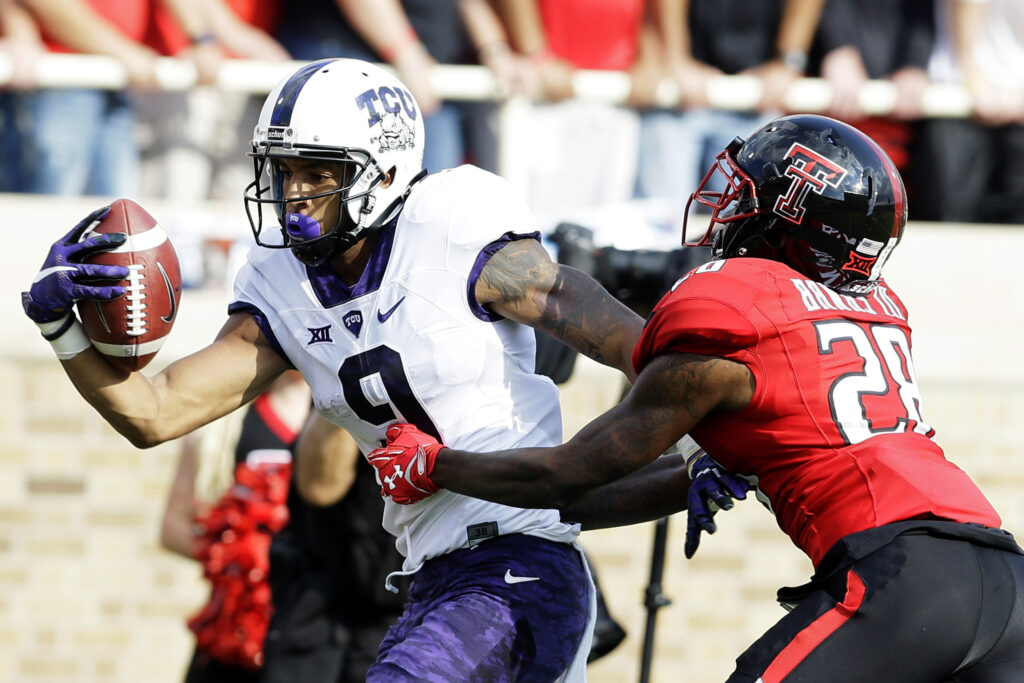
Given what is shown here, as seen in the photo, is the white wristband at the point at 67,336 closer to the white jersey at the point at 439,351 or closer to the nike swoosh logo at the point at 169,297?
the nike swoosh logo at the point at 169,297

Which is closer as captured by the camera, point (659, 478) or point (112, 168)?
point (659, 478)

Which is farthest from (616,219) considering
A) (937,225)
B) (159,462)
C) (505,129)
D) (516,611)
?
(516,611)

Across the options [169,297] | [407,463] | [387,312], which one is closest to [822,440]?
[407,463]

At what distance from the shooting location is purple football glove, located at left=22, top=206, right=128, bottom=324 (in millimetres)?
3406

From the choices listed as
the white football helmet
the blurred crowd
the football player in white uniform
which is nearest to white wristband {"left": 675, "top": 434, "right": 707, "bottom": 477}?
the football player in white uniform

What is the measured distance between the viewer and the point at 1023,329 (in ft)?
22.9

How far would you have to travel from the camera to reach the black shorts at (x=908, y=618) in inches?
117

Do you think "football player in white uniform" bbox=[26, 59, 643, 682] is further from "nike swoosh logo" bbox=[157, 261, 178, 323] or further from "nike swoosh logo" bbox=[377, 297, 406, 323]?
"nike swoosh logo" bbox=[157, 261, 178, 323]

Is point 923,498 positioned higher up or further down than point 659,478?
higher up

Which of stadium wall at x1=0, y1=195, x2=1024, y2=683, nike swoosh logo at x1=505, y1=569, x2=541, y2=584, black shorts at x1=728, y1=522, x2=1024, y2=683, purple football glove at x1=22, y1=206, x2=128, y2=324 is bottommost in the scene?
stadium wall at x1=0, y1=195, x2=1024, y2=683

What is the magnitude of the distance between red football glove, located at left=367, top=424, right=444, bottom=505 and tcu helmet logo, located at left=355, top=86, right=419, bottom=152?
732 mm

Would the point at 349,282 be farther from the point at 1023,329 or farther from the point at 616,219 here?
the point at 1023,329

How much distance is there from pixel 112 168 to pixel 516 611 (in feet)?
13.3

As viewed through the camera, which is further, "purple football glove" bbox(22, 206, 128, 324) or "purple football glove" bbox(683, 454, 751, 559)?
"purple football glove" bbox(22, 206, 128, 324)
